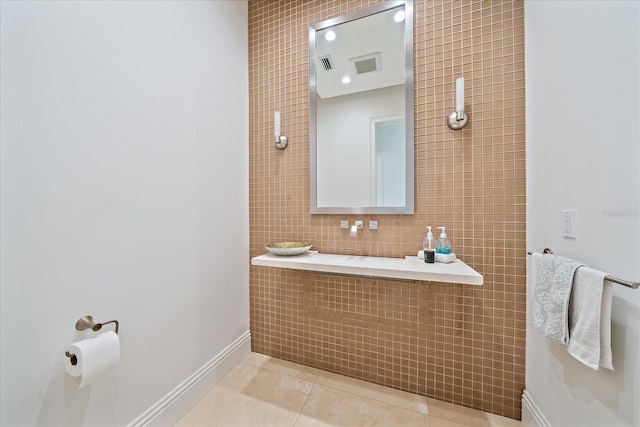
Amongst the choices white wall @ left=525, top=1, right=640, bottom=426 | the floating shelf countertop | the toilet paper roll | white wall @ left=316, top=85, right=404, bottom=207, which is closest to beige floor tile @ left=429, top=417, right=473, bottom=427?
white wall @ left=525, top=1, right=640, bottom=426

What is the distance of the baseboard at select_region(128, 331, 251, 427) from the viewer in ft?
3.80

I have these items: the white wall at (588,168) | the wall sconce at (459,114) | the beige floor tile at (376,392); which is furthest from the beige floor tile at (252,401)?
the wall sconce at (459,114)

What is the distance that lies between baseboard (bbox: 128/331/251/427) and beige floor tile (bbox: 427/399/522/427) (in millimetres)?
1287

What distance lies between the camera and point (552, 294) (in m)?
0.91

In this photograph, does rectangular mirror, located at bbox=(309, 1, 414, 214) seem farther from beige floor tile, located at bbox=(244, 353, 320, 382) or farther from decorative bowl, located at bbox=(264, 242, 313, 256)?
beige floor tile, located at bbox=(244, 353, 320, 382)

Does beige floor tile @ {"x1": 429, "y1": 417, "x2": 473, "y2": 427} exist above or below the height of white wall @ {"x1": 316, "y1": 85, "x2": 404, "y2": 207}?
below

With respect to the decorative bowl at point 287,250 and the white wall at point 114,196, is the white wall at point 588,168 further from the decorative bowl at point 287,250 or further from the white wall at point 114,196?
the white wall at point 114,196

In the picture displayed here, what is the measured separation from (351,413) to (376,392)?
9.2 inches

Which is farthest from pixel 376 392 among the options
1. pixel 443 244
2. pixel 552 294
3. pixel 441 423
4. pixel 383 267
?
pixel 552 294

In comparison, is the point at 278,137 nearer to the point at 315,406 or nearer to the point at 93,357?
the point at 93,357

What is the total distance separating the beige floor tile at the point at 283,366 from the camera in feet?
5.34

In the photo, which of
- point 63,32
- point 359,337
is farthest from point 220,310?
point 63,32

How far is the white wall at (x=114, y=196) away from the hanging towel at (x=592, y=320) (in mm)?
1729

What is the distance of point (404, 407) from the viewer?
136cm
